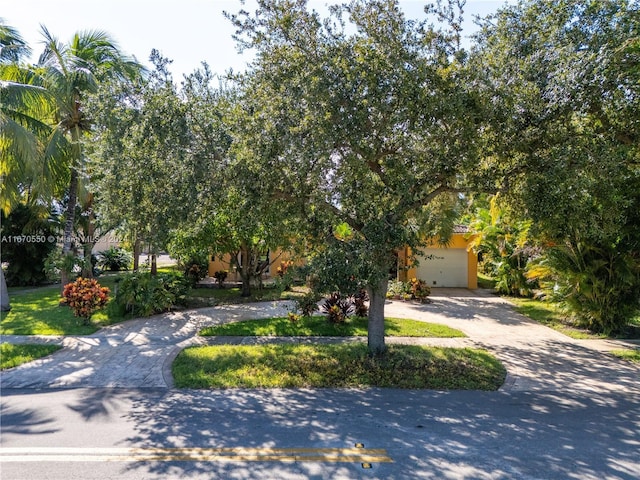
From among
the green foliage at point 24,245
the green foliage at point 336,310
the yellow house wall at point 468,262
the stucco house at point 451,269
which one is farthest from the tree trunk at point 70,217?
the stucco house at point 451,269

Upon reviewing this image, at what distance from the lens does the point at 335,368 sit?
8.34 meters

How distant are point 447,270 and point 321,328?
36.5 ft

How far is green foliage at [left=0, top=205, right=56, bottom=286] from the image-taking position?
2038 cm

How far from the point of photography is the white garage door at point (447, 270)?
826 inches

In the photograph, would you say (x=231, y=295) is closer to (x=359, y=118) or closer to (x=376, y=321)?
(x=376, y=321)

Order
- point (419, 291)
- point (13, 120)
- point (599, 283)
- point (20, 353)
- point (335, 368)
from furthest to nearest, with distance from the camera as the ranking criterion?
point (419, 291) → point (13, 120) → point (599, 283) → point (20, 353) → point (335, 368)

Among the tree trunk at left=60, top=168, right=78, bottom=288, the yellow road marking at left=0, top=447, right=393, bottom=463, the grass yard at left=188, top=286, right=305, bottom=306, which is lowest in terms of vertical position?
the yellow road marking at left=0, top=447, right=393, bottom=463

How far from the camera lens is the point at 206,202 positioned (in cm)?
794

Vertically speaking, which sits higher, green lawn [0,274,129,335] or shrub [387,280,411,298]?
shrub [387,280,411,298]

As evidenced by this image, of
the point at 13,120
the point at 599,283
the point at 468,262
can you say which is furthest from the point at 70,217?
the point at 468,262

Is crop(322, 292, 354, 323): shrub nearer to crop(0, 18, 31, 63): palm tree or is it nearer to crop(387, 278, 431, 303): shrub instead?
crop(387, 278, 431, 303): shrub

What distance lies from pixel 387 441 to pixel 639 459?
2951 mm

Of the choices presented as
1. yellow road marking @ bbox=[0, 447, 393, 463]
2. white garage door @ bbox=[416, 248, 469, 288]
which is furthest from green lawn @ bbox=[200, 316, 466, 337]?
white garage door @ bbox=[416, 248, 469, 288]

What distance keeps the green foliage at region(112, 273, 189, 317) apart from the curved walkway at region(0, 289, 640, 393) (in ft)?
1.61
